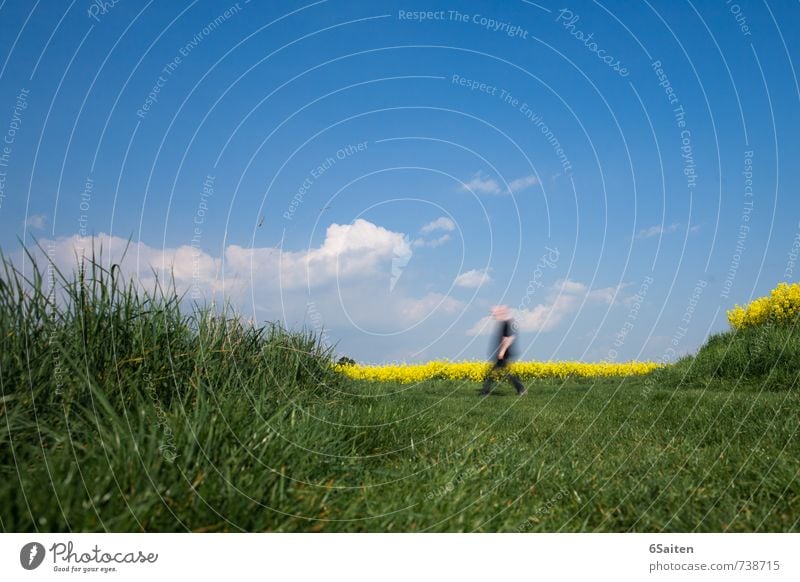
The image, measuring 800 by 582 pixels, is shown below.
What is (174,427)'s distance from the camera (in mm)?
3629

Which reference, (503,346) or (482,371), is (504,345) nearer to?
(503,346)

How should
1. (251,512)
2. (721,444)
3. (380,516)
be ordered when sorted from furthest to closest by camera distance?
1. (721,444)
2. (380,516)
3. (251,512)

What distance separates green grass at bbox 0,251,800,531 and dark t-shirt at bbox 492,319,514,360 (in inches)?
243

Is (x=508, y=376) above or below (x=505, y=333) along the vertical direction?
below

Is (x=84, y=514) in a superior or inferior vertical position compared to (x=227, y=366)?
inferior

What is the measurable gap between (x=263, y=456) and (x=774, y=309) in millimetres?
14486
